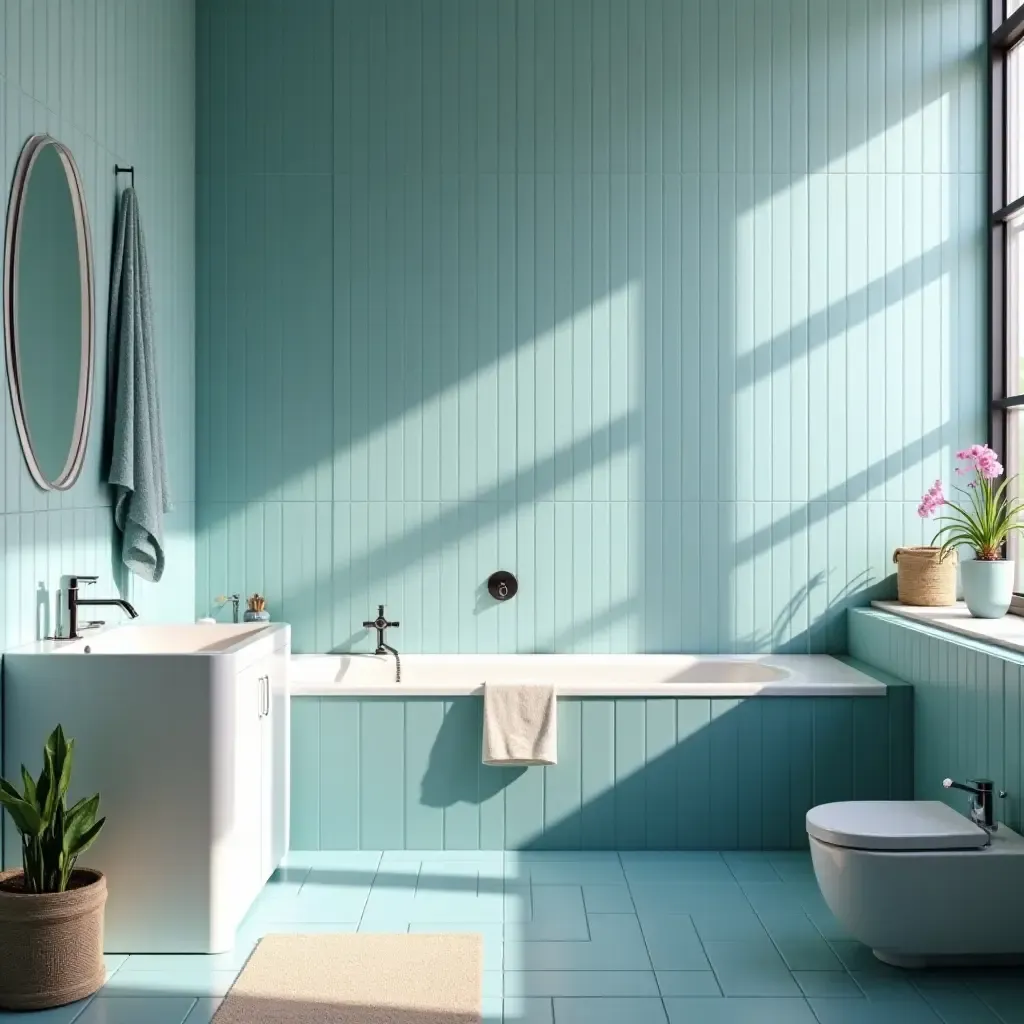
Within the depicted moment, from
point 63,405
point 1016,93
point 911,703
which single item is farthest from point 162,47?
point 911,703

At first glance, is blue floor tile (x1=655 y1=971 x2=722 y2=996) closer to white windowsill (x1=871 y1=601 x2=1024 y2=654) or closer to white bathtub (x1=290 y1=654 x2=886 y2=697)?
white windowsill (x1=871 y1=601 x2=1024 y2=654)

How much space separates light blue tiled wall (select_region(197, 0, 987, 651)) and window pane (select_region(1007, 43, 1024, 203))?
0.12 meters

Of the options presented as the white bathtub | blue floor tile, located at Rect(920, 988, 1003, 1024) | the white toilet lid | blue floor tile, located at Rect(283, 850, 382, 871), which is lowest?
blue floor tile, located at Rect(920, 988, 1003, 1024)

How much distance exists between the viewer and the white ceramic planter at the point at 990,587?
3918mm

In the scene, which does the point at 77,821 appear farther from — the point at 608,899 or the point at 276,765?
the point at 608,899

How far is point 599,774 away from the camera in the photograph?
3.97 meters

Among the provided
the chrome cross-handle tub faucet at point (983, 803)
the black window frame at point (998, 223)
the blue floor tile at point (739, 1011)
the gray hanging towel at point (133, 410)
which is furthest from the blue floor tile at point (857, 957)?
the gray hanging towel at point (133, 410)

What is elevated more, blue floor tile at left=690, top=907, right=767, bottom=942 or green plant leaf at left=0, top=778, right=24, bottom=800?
green plant leaf at left=0, top=778, right=24, bottom=800

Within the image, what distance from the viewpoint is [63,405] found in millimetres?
3279

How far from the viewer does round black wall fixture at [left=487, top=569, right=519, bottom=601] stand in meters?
4.53

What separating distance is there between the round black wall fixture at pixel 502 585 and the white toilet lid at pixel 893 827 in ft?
5.59

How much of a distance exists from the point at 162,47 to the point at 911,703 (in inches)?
130

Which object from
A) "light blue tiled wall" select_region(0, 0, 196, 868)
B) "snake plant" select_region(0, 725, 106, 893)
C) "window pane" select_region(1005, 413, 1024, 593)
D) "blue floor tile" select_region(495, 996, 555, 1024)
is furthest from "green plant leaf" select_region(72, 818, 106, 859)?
"window pane" select_region(1005, 413, 1024, 593)

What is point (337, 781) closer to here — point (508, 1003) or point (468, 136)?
point (508, 1003)
